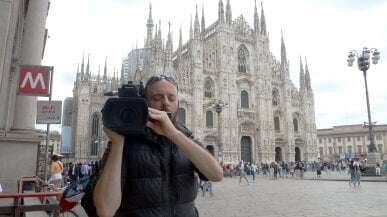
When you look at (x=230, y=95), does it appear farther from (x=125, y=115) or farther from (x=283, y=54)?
(x=125, y=115)

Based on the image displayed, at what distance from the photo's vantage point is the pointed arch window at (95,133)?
38.0 metres

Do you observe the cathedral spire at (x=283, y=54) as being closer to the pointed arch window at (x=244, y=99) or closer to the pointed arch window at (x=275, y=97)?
the pointed arch window at (x=275, y=97)

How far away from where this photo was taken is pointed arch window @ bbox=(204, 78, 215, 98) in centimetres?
3766

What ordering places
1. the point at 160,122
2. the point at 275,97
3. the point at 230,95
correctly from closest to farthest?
1. the point at 160,122
2. the point at 230,95
3. the point at 275,97

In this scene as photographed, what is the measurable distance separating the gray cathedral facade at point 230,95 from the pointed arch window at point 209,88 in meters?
0.06

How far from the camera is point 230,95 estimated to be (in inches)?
1483

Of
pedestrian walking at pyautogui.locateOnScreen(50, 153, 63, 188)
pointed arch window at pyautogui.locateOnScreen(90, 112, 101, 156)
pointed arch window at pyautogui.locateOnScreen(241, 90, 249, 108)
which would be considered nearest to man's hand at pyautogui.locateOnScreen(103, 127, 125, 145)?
pedestrian walking at pyautogui.locateOnScreen(50, 153, 63, 188)

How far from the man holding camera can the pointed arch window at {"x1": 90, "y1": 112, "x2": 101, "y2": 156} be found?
37544 millimetres

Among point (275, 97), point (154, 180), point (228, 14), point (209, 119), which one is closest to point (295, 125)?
point (275, 97)

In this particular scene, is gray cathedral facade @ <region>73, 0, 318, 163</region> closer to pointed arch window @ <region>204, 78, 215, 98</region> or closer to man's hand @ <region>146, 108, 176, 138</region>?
pointed arch window @ <region>204, 78, 215, 98</region>

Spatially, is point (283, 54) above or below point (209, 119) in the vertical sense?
above

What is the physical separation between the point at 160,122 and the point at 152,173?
8.9 inches

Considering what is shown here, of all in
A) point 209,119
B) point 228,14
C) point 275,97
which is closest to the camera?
point 209,119

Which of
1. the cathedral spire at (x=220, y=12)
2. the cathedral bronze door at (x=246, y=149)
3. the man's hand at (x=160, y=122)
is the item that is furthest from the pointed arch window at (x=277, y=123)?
the man's hand at (x=160, y=122)
